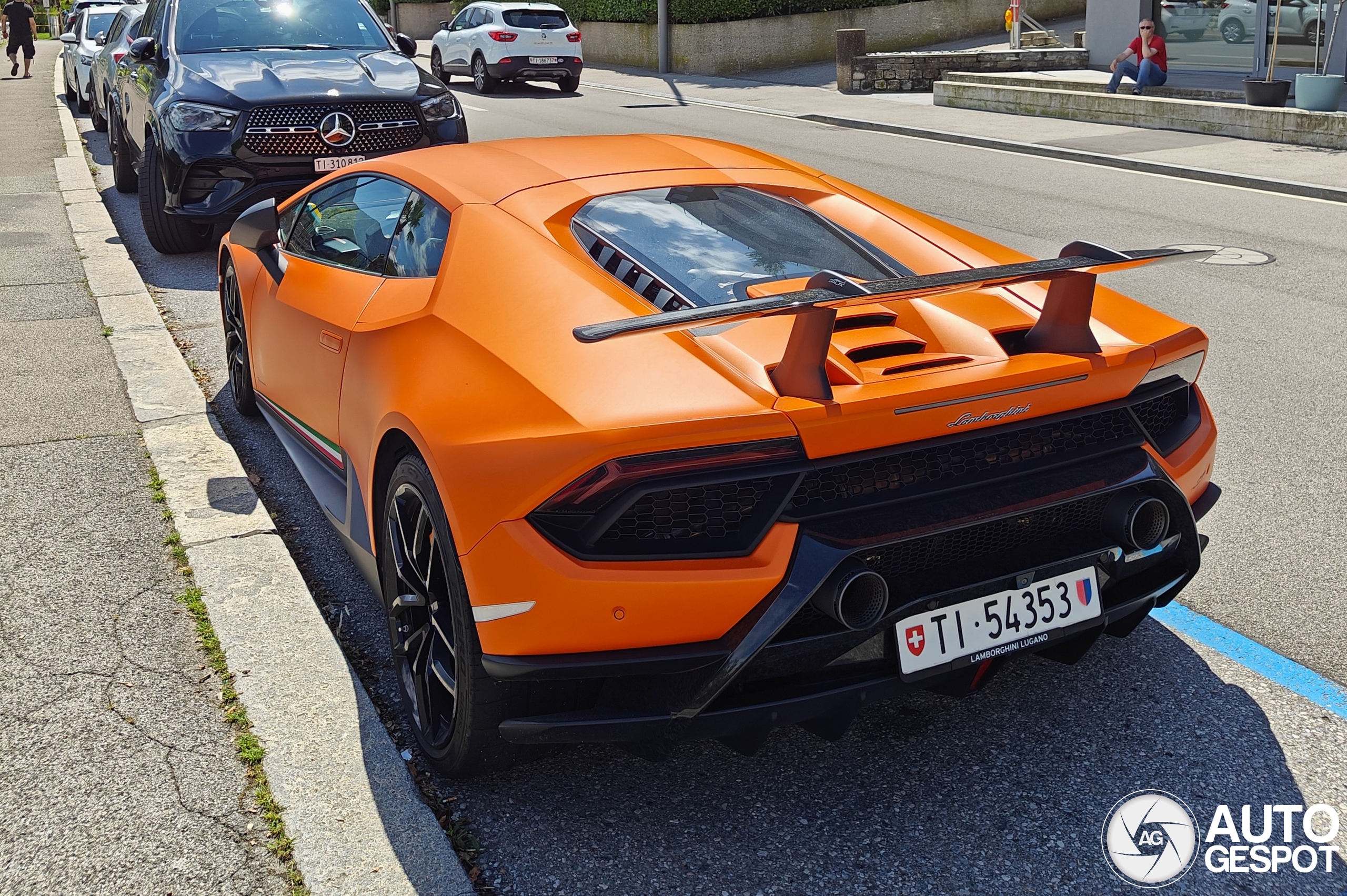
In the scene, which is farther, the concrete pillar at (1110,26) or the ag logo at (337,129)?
the concrete pillar at (1110,26)

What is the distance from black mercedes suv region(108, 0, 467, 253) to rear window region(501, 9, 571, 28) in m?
16.4

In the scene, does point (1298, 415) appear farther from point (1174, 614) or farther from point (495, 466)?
point (495, 466)

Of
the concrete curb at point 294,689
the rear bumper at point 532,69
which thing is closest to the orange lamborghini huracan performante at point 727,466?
the concrete curb at point 294,689

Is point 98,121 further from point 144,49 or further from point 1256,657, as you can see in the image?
point 1256,657

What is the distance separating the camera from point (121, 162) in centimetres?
1204

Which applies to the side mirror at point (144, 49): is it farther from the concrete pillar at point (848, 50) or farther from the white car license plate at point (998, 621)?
the concrete pillar at point (848, 50)

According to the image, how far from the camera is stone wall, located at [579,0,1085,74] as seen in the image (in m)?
29.9

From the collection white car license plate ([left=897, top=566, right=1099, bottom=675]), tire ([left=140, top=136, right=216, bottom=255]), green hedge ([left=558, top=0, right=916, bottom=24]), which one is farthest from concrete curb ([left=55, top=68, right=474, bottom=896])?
green hedge ([left=558, top=0, right=916, bottom=24])

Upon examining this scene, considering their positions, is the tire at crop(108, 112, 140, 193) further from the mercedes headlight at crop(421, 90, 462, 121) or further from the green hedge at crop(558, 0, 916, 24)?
the green hedge at crop(558, 0, 916, 24)

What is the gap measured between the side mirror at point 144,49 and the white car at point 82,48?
1048cm

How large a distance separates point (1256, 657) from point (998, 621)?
1203 millimetres

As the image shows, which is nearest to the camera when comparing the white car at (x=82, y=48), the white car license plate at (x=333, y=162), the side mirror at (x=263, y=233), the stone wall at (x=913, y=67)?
the side mirror at (x=263, y=233)

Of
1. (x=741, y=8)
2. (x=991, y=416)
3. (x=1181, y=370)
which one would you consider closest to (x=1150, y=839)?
(x=991, y=416)

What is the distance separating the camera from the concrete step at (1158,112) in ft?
48.7
